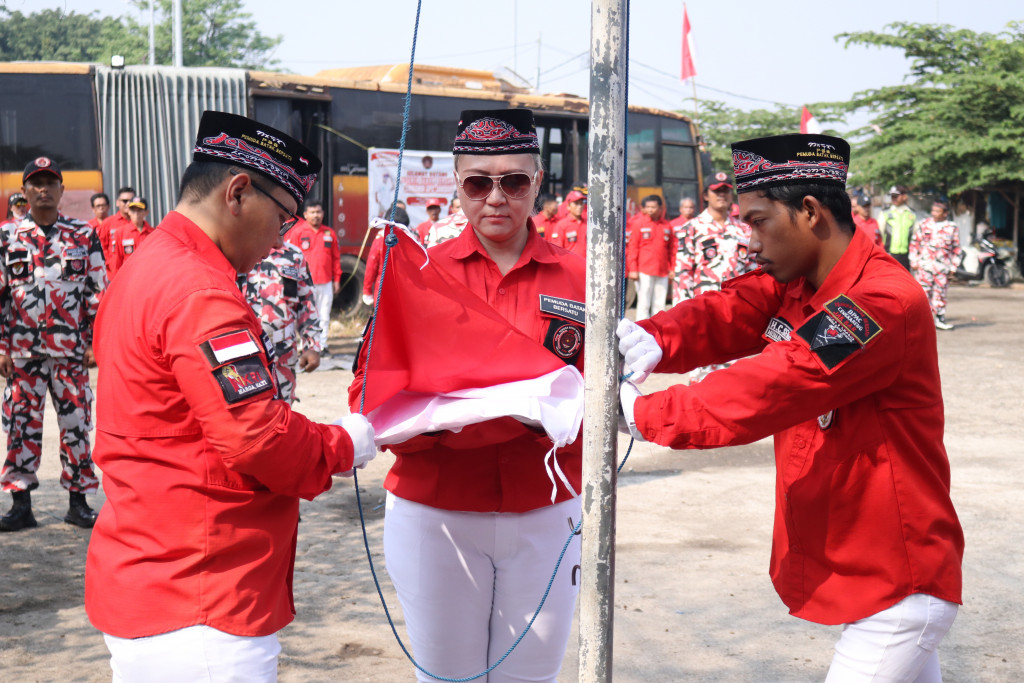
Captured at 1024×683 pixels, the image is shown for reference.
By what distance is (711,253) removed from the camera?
9.76 m

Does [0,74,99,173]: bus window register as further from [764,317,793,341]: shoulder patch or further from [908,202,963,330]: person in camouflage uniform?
[764,317,793,341]: shoulder patch

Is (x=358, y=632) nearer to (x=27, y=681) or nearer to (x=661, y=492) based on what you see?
(x=27, y=681)

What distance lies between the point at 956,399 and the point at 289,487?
→ 9754 mm

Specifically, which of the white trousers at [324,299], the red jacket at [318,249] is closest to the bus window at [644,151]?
the red jacket at [318,249]

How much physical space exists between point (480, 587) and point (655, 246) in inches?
485

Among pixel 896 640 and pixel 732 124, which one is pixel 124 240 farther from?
pixel 732 124

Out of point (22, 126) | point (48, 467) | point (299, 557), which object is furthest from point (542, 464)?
point (22, 126)

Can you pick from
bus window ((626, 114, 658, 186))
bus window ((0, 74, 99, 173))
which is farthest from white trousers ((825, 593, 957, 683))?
bus window ((626, 114, 658, 186))

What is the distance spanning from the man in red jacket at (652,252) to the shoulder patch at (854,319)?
12444 millimetres

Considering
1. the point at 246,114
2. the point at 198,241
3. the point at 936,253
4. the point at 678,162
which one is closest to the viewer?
the point at 198,241

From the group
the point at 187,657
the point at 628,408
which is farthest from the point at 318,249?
the point at 187,657

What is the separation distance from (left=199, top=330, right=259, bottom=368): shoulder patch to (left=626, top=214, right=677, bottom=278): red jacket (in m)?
13.1

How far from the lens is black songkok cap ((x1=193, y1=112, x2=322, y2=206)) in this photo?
2.38 m

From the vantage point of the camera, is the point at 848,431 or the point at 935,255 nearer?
the point at 848,431
